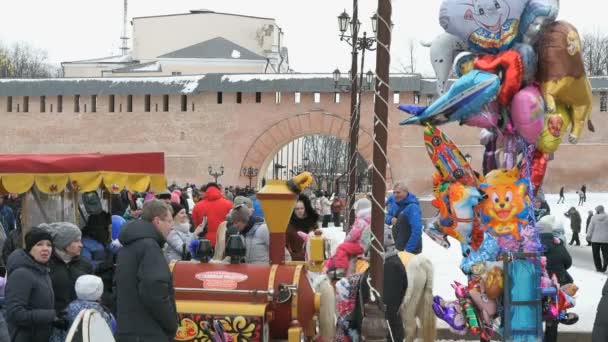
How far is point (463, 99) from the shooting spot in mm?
8414

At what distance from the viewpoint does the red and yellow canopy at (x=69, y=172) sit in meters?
10.1

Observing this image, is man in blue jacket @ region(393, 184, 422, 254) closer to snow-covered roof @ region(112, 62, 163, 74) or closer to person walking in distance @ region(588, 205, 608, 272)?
person walking in distance @ region(588, 205, 608, 272)

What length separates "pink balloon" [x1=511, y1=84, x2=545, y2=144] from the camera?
835 centimetres

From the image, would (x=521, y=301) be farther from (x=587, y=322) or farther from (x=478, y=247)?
(x=587, y=322)

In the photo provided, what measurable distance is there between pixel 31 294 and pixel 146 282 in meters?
0.79

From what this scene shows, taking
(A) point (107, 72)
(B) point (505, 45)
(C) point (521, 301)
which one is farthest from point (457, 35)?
(A) point (107, 72)

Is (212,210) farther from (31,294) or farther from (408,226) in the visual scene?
(31,294)

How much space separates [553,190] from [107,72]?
3353 cm

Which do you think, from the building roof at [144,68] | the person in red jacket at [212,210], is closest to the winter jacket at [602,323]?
the person in red jacket at [212,210]

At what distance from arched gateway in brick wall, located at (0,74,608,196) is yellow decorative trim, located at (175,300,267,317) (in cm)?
3408

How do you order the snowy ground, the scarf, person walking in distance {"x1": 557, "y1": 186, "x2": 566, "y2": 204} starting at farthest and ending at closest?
person walking in distance {"x1": 557, "y1": 186, "x2": 566, "y2": 204}
the snowy ground
the scarf

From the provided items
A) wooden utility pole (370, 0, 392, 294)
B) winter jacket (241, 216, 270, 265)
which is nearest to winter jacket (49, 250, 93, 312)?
winter jacket (241, 216, 270, 265)

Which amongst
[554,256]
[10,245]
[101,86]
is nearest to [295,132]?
[101,86]

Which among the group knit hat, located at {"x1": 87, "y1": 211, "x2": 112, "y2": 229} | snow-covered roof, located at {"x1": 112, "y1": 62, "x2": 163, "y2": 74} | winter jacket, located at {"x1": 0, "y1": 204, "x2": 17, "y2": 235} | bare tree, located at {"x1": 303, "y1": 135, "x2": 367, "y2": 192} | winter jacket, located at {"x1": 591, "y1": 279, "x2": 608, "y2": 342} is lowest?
bare tree, located at {"x1": 303, "y1": 135, "x2": 367, "y2": 192}
